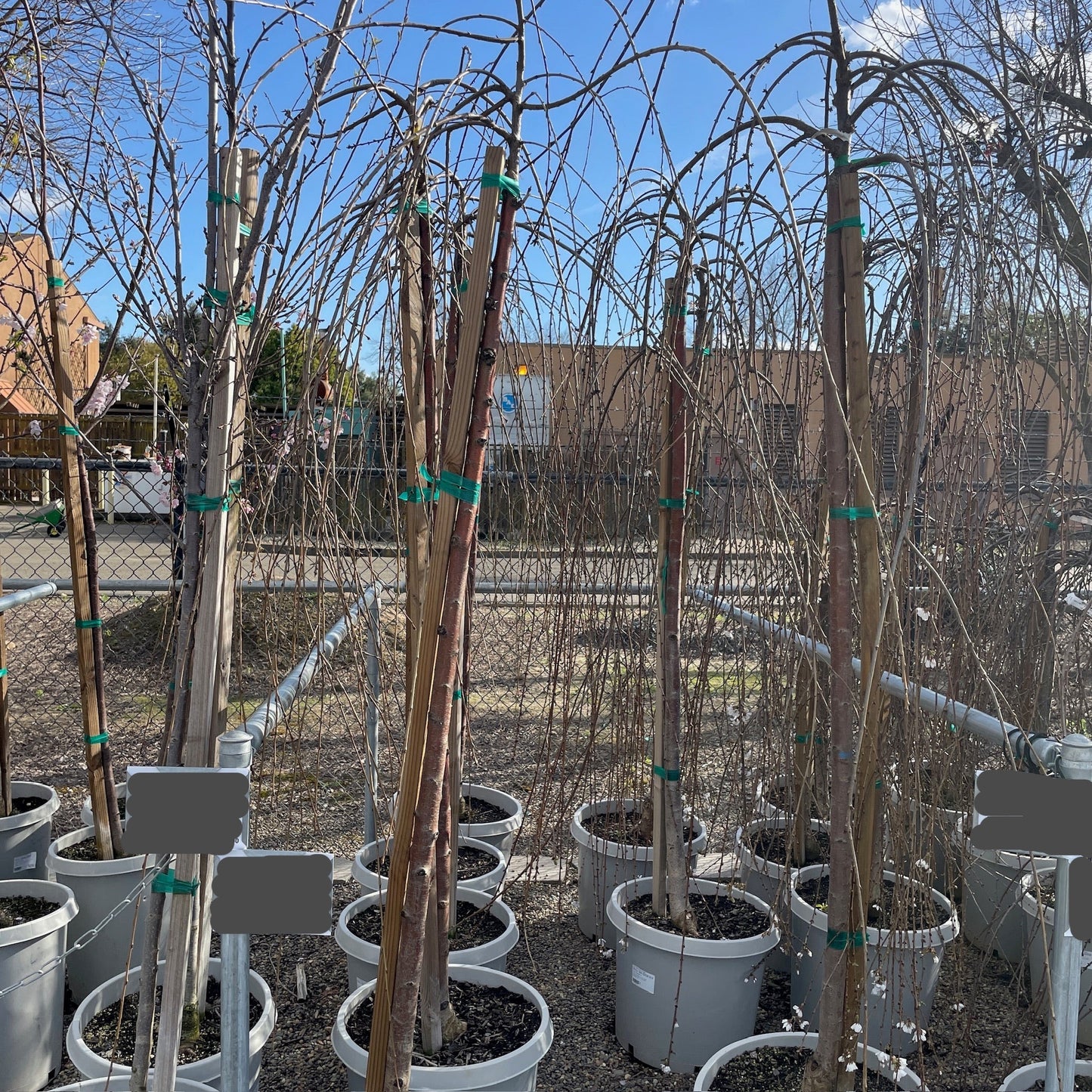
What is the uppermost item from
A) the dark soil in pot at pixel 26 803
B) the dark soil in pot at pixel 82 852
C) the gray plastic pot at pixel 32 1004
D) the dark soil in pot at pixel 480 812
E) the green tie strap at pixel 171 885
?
the green tie strap at pixel 171 885

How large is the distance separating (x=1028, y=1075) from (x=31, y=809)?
277 centimetres

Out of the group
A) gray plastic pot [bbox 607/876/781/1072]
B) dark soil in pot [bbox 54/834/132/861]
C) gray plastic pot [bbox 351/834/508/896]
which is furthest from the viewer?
dark soil in pot [bbox 54/834/132/861]

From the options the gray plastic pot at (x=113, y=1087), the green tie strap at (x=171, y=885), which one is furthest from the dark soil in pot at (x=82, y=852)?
the green tie strap at (x=171, y=885)

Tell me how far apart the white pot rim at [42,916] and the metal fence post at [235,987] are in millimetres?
1197

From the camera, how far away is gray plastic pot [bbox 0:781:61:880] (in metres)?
2.62

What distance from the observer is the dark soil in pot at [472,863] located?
2596 millimetres

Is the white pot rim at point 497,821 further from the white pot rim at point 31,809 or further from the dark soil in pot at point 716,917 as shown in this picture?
the white pot rim at point 31,809

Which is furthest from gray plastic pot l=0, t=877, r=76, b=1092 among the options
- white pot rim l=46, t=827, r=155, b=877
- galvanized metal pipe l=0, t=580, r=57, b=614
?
galvanized metal pipe l=0, t=580, r=57, b=614

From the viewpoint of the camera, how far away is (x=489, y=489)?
2.45m

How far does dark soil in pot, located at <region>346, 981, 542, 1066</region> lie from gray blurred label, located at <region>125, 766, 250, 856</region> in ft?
2.70

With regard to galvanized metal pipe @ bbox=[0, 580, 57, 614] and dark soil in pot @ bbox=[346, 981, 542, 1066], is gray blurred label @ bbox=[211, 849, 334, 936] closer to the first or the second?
dark soil in pot @ bbox=[346, 981, 542, 1066]

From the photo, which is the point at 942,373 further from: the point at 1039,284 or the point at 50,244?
the point at 50,244

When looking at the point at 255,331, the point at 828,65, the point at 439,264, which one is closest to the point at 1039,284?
the point at 828,65

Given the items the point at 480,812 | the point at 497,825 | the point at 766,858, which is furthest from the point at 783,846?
the point at 480,812
